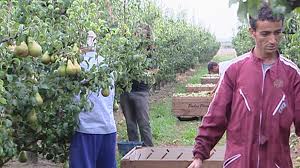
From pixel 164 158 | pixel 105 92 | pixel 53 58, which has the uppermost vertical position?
pixel 53 58

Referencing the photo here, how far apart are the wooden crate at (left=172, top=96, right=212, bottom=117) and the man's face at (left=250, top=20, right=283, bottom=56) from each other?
901 cm

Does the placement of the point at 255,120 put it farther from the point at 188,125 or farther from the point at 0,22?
the point at 188,125

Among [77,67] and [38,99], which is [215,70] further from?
[38,99]

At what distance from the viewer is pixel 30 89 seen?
370cm

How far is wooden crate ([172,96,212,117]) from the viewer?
11.7 meters

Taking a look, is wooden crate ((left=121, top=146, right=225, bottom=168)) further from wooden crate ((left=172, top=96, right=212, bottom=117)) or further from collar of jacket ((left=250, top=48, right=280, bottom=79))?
wooden crate ((left=172, top=96, right=212, bottom=117))

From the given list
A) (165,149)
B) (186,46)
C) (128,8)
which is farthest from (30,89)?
(186,46)

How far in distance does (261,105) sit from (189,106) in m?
9.11

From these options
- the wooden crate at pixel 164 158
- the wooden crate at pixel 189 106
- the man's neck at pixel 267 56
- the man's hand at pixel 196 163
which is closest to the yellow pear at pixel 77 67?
the man's hand at pixel 196 163

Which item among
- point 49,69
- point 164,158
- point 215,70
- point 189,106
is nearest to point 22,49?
point 49,69

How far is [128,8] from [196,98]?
79.8 inches

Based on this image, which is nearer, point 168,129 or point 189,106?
point 168,129

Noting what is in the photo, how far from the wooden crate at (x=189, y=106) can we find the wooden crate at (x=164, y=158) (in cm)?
566

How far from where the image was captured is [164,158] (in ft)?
18.2
